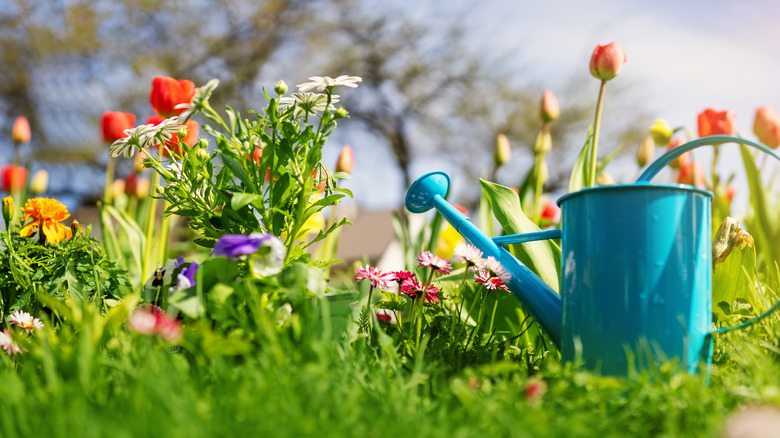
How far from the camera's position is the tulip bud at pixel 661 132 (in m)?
2.05

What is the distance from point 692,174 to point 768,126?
297 millimetres

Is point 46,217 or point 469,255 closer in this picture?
point 469,255

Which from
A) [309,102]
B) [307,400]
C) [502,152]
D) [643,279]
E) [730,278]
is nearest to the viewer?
[307,400]

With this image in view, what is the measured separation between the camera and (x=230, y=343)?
0.78 metres

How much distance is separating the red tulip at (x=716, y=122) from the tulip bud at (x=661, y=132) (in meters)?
0.12

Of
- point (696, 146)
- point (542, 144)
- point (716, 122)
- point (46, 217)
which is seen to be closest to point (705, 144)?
point (696, 146)

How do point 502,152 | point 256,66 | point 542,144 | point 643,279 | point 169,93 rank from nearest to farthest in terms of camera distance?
point 643,279 → point 169,93 → point 542,144 → point 502,152 → point 256,66

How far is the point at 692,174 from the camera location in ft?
7.32

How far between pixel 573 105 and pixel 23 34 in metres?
9.28

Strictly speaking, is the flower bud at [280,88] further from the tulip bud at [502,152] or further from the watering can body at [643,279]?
the tulip bud at [502,152]

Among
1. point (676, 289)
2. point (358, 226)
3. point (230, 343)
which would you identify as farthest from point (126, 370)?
point (358, 226)

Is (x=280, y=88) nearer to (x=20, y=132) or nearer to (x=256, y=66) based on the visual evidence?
(x=20, y=132)

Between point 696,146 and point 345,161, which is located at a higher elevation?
point 345,161

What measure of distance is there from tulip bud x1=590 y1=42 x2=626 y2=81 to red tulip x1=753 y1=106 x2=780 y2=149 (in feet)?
2.74
